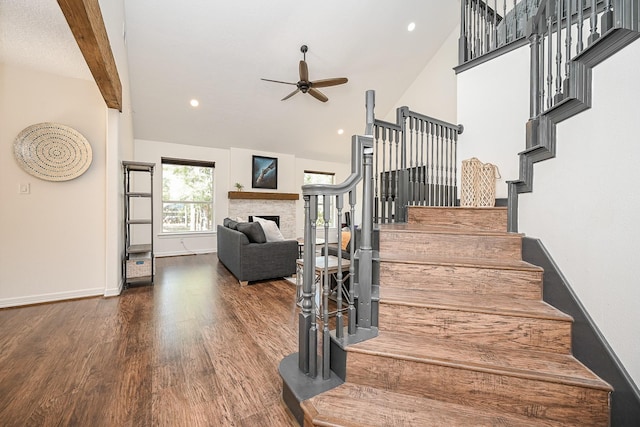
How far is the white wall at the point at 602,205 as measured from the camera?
0.95 metres

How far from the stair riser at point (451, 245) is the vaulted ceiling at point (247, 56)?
2.97 metres

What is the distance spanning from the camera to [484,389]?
1059mm

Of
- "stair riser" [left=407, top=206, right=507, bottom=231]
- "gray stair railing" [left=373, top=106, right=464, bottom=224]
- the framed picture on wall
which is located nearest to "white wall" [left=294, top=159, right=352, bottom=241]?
the framed picture on wall

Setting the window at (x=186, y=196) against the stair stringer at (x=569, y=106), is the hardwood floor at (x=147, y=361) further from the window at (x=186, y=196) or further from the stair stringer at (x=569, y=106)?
the window at (x=186, y=196)

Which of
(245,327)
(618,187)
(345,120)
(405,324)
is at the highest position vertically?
(345,120)

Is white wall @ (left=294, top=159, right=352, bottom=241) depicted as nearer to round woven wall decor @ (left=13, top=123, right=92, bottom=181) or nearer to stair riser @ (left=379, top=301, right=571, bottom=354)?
round woven wall decor @ (left=13, top=123, right=92, bottom=181)

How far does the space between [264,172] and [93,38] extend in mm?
4894

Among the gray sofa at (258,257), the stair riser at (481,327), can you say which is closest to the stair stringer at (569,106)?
the stair riser at (481,327)

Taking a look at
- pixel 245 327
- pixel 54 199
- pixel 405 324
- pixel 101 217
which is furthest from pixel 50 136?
pixel 405 324

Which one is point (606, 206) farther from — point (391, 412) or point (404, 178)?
point (404, 178)

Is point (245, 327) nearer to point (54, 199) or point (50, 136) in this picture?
point (54, 199)

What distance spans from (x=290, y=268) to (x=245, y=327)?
1.62m

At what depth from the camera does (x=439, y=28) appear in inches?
193

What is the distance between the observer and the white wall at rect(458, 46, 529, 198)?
253 centimetres
